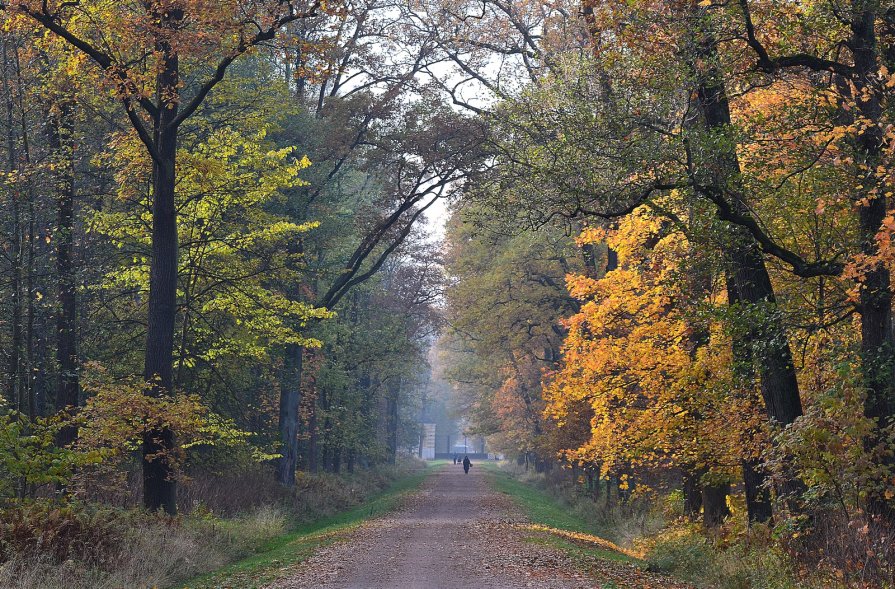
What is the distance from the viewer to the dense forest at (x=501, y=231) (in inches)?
447

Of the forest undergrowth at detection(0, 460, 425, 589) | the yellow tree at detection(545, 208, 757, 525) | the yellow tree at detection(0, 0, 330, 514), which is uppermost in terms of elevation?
the yellow tree at detection(0, 0, 330, 514)

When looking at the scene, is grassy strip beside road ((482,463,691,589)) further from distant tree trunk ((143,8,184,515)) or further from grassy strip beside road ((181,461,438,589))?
distant tree trunk ((143,8,184,515))

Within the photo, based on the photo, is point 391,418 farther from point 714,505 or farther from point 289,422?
point 714,505

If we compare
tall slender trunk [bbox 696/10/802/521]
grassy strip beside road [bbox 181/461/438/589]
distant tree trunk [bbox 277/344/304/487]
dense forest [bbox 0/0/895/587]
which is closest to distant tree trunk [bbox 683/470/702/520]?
dense forest [bbox 0/0/895/587]

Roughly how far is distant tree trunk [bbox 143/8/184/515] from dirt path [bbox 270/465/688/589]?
3597 mm

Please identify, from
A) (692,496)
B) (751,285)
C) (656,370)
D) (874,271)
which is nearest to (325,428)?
(692,496)

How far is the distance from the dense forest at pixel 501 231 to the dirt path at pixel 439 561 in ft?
8.51

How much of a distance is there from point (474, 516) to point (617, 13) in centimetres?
1848

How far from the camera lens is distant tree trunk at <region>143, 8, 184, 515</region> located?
1670 centimetres

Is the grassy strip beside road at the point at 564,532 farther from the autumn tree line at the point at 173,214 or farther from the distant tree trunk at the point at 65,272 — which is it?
the distant tree trunk at the point at 65,272

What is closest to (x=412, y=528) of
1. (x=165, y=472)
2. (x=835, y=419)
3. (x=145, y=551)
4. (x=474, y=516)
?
(x=474, y=516)

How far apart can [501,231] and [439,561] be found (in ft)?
20.5

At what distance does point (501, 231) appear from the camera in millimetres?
16531

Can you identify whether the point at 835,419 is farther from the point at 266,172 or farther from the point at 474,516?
the point at 474,516
